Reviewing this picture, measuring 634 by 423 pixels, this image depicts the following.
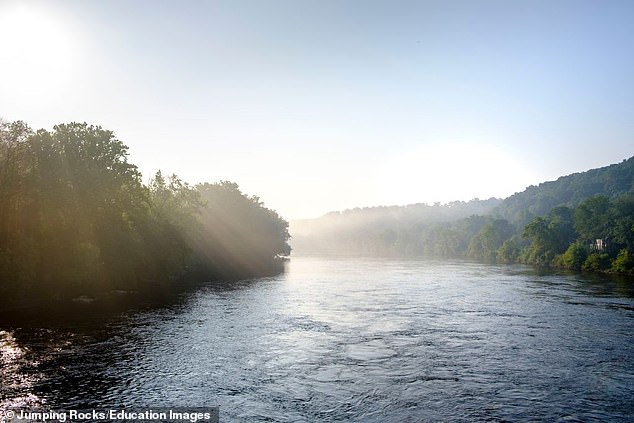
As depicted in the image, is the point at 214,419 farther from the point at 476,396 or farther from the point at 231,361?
the point at 476,396

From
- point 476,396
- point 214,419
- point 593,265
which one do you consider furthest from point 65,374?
point 593,265

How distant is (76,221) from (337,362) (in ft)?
145

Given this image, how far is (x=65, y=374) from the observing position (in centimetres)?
2306

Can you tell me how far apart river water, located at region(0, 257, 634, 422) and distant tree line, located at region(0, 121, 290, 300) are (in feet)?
42.8

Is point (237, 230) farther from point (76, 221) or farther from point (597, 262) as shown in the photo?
point (597, 262)

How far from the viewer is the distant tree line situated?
157 feet

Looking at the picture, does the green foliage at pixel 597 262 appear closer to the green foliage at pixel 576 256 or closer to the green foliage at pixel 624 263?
the green foliage at pixel 576 256

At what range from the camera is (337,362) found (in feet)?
86.6

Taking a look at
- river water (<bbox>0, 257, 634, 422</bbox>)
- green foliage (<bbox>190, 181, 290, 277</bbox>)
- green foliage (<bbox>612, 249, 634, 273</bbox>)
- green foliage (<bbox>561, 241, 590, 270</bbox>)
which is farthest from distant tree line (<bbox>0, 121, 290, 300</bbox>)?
green foliage (<bbox>561, 241, 590, 270</bbox>)

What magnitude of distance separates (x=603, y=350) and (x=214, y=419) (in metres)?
25.9

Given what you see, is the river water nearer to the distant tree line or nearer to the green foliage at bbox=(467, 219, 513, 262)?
the distant tree line

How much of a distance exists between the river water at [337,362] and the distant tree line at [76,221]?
13.0 m

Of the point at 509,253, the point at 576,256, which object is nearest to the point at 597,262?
the point at 576,256

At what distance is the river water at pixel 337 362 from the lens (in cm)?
1950
